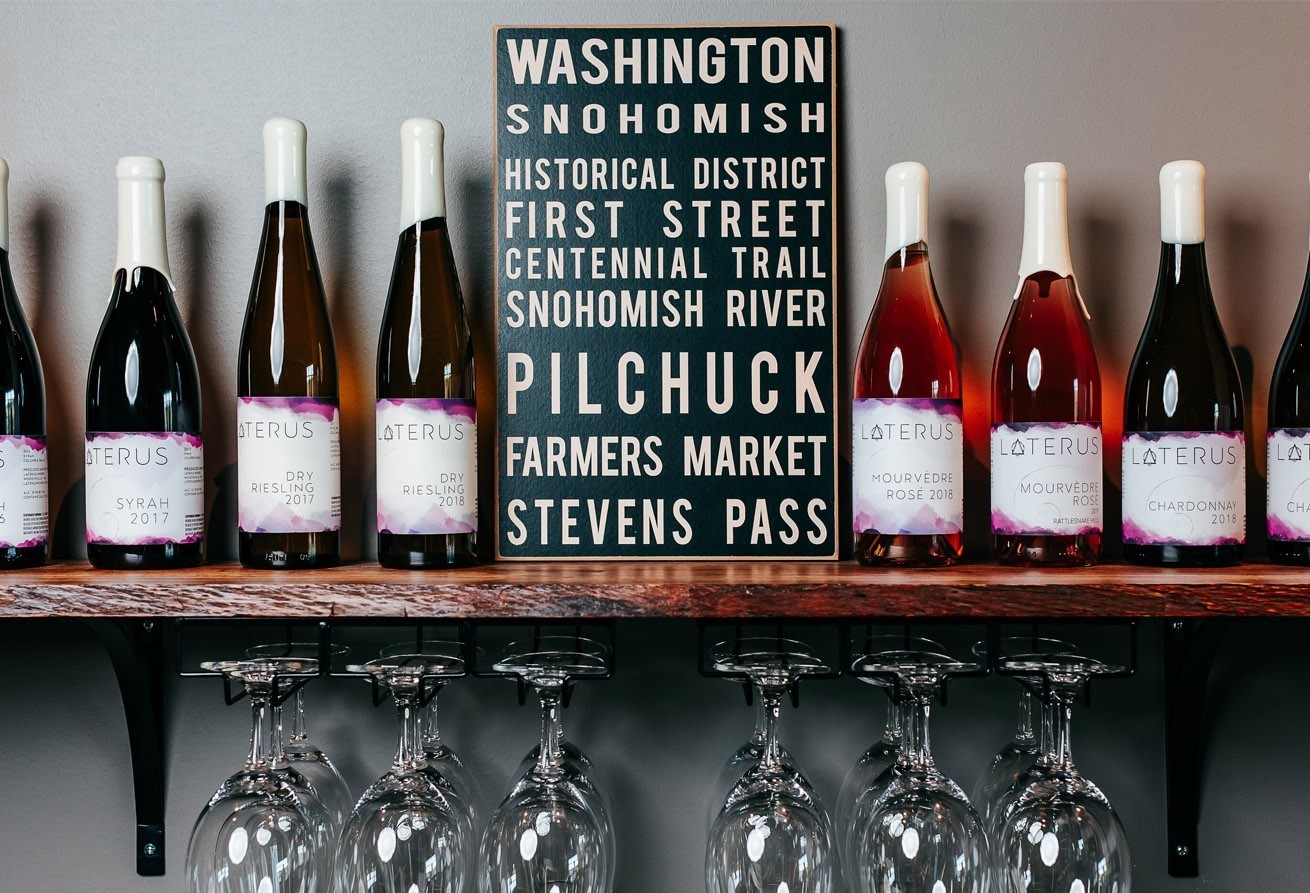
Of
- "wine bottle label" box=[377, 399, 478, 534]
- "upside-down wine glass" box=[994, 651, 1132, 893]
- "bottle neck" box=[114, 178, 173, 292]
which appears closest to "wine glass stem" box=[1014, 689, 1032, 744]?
"upside-down wine glass" box=[994, 651, 1132, 893]

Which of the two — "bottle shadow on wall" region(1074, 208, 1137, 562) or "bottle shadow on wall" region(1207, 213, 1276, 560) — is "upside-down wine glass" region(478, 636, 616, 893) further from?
"bottle shadow on wall" region(1207, 213, 1276, 560)

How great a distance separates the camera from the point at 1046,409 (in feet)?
2.97

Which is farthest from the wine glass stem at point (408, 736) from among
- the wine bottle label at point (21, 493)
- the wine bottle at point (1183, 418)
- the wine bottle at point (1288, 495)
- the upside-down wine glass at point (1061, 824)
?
the wine bottle at point (1288, 495)

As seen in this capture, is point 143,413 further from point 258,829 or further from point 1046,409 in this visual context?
point 1046,409

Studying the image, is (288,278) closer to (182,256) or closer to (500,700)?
(182,256)

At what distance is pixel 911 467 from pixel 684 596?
212 mm

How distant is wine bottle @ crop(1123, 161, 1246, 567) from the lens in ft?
2.59

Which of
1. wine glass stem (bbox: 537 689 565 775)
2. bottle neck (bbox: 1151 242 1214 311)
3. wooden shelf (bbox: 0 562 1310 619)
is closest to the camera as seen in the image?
wooden shelf (bbox: 0 562 1310 619)

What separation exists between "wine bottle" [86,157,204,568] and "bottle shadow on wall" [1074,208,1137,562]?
0.78 metres

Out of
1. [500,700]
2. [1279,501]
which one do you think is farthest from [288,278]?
[1279,501]

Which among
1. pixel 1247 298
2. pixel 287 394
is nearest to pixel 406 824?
pixel 287 394

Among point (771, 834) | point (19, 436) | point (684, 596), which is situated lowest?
point (771, 834)

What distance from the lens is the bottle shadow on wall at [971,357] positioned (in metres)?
0.95

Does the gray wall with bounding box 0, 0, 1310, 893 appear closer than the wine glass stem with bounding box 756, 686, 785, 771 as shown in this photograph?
No
